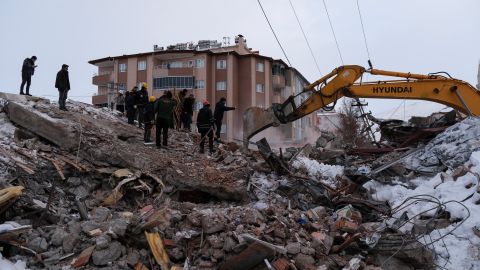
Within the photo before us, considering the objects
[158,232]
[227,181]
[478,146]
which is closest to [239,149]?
[227,181]

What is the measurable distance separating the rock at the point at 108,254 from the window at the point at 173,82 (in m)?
37.6

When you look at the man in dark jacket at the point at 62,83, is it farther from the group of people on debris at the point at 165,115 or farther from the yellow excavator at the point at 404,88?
the yellow excavator at the point at 404,88

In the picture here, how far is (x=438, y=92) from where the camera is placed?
36.0ft

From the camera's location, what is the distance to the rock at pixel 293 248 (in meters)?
Result: 6.27

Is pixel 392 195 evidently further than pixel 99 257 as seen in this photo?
Yes

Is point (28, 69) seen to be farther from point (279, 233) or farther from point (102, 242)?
point (279, 233)

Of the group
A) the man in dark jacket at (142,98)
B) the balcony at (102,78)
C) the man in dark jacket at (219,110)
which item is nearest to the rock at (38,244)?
the man in dark jacket at (219,110)

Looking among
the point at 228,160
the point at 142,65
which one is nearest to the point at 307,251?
the point at 228,160

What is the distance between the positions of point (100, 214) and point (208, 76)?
37255 millimetres

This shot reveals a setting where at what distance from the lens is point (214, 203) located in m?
9.06

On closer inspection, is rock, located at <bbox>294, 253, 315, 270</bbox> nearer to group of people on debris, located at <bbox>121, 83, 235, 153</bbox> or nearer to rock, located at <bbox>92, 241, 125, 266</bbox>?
rock, located at <bbox>92, 241, 125, 266</bbox>

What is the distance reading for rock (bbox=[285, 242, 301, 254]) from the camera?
627 cm

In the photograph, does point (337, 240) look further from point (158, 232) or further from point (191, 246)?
point (158, 232)

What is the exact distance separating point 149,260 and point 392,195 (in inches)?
213
